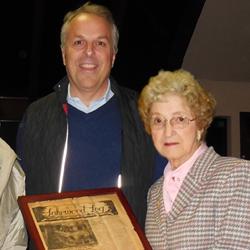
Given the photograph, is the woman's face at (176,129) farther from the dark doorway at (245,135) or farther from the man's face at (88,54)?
the dark doorway at (245,135)

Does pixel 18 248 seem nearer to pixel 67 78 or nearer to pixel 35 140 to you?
pixel 35 140

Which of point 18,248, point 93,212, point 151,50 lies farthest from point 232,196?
point 151,50

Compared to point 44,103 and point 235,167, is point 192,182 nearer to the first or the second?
point 235,167

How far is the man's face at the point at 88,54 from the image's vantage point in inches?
92.4

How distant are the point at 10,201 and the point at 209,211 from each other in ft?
2.55

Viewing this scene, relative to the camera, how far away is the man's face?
235 cm

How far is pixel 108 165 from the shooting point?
2.29 meters

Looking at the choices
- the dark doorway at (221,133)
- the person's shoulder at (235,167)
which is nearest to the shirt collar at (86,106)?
the person's shoulder at (235,167)

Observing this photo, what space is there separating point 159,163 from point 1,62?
25.2 ft

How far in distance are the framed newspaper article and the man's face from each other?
0.59 meters

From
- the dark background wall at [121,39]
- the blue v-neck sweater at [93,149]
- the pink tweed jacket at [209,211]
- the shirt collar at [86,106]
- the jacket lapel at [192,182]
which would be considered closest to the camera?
the pink tweed jacket at [209,211]

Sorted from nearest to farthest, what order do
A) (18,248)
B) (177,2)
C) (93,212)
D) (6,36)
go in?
(93,212), (18,248), (177,2), (6,36)

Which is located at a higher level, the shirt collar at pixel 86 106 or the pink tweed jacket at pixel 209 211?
the shirt collar at pixel 86 106

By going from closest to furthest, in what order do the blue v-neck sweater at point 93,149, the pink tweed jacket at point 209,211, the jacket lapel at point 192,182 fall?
the pink tweed jacket at point 209,211 < the jacket lapel at point 192,182 < the blue v-neck sweater at point 93,149
